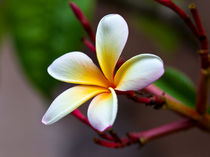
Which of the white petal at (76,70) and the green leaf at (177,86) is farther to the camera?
the green leaf at (177,86)

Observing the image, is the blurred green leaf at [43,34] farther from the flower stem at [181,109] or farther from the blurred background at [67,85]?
the flower stem at [181,109]

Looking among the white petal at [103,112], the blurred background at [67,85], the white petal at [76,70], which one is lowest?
the blurred background at [67,85]

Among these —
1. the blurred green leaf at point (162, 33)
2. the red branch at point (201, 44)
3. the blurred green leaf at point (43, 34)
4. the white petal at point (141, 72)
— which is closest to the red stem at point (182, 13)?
the red branch at point (201, 44)

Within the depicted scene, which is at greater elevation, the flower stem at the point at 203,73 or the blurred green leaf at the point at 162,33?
the flower stem at the point at 203,73

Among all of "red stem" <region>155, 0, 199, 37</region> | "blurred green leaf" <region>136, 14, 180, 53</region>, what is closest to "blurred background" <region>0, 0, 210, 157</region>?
"blurred green leaf" <region>136, 14, 180, 53</region>

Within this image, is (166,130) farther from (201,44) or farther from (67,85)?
(67,85)

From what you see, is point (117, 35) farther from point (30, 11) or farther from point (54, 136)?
point (54, 136)
